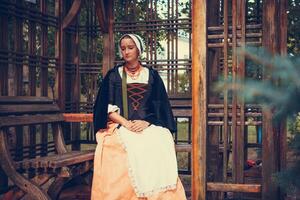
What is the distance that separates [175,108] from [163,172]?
2.27m

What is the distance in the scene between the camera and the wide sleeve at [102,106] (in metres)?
4.44

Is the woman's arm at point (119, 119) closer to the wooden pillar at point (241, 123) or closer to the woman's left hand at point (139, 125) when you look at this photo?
the woman's left hand at point (139, 125)

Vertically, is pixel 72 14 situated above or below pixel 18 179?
above

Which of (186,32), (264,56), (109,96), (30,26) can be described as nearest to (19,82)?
(30,26)

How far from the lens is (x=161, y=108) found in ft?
15.1

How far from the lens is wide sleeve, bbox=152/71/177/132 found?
4.52 m

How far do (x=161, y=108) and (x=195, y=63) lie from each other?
71 centimetres

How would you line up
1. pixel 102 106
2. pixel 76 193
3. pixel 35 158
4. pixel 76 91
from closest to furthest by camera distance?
pixel 102 106, pixel 35 158, pixel 76 193, pixel 76 91

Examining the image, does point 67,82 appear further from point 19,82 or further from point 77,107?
point 19,82

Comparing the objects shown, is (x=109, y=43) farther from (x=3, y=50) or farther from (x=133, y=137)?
(x=133, y=137)

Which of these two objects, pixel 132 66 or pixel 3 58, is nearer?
pixel 132 66

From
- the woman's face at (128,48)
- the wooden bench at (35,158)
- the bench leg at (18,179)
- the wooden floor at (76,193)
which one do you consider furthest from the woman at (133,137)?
the wooden floor at (76,193)

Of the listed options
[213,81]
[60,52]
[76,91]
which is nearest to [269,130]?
[213,81]

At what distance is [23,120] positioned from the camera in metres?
4.65
